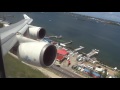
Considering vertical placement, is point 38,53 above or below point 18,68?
above

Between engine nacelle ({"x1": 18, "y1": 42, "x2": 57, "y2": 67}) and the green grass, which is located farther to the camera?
the green grass

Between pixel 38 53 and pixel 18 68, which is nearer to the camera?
pixel 38 53

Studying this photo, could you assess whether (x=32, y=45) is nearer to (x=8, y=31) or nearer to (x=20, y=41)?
(x=20, y=41)

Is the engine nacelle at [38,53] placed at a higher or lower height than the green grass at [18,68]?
higher

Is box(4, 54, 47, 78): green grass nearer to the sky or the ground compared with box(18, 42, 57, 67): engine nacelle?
nearer to the ground

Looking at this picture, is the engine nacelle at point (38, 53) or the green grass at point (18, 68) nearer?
the engine nacelle at point (38, 53)
